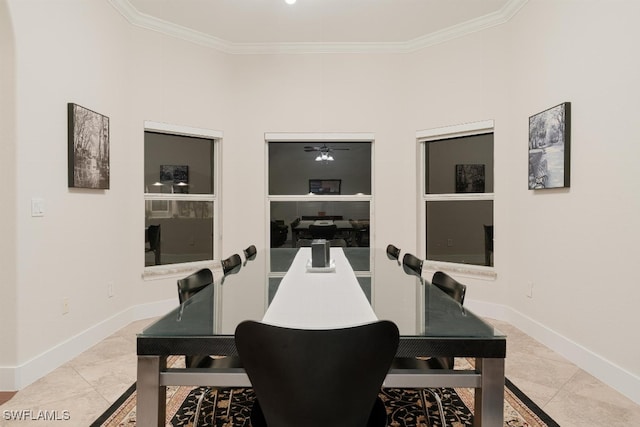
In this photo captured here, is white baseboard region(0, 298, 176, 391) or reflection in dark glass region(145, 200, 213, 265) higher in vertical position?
reflection in dark glass region(145, 200, 213, 265)

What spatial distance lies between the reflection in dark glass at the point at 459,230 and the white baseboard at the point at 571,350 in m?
0.55

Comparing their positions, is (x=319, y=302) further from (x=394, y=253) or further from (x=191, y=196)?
(x=191, y=196)

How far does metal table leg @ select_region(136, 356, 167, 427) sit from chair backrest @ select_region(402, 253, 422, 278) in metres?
1.62

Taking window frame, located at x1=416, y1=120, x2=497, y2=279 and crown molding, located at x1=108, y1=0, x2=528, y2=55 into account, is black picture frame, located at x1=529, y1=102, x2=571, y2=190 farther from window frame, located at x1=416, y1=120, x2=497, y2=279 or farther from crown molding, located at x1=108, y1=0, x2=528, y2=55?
crown molding, located at x1=108, y1=0, x2=528, y2=55

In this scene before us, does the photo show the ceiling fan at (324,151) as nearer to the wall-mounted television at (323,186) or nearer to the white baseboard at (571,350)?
the wall-mounted television at (323,186)

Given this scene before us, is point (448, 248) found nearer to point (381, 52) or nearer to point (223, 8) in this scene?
point (381, 52)

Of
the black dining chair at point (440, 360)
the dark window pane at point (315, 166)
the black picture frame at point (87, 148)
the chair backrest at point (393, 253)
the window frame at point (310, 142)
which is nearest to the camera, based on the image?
the black dining chair at point (440, 360)

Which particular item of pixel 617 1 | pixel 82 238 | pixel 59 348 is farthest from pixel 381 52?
pixel 59 348

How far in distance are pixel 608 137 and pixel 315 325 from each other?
254 cm

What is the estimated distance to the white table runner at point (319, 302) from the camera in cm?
129

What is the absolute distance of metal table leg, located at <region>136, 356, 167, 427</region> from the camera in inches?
47.5

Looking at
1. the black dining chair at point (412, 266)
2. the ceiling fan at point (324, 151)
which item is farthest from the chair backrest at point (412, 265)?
the ceiling fan at point (324, 151)

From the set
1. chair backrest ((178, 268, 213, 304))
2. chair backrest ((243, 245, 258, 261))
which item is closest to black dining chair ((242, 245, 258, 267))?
chair backrest ((243, 245, 258, 261))

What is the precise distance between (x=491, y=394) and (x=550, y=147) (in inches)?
103
